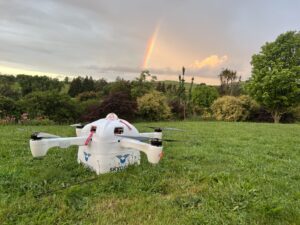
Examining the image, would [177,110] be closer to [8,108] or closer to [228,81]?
[8,108]

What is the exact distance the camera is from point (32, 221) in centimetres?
217

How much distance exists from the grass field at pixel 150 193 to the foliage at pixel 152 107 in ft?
40.8

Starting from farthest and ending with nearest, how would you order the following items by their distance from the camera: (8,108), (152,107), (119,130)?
(152,107) → (8,108) → (119,130)

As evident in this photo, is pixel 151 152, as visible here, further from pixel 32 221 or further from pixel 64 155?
pixel 64 155

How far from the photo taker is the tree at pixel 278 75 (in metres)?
19.0

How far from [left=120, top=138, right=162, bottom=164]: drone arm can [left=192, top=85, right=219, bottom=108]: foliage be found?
30.7 metres

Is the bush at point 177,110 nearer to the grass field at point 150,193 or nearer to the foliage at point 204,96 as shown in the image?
the foliage at point 204,96

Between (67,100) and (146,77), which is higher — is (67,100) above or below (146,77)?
below

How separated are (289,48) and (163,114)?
37.5 ft

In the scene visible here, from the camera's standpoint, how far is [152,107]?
55.3ft

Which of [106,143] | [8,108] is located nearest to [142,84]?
[8,108]

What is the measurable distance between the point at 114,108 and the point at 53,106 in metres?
4.71

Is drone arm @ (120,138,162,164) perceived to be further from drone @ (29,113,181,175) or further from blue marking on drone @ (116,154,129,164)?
blue marking on drone @ (116,154,129,164)

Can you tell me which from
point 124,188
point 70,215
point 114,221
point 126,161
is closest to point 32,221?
point 70,215
